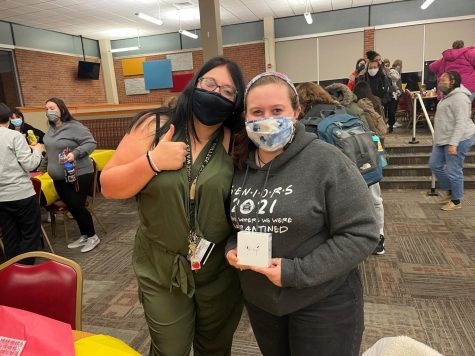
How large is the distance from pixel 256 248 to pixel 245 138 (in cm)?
40

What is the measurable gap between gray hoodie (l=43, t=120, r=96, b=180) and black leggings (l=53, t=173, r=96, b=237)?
0.31 feet

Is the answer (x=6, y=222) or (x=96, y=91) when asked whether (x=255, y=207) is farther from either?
(x=96, y=91)

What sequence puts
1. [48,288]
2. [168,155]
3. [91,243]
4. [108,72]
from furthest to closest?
[108,72] < [91,243] < [48,288] < [168,155]

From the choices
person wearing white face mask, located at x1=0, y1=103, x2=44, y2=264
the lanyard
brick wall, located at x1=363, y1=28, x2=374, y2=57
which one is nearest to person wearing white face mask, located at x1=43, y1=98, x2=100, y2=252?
person wearing white face mask, located at x1=0, y1=103, x2=44, y2=264

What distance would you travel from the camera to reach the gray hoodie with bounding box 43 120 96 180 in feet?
11.3

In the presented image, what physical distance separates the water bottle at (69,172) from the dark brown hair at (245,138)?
259 centimetres

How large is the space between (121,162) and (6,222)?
2.34 metres

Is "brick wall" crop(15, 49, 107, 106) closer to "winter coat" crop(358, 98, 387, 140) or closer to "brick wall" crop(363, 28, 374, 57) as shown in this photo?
"brick wall" crop(363, 28, 374, 57)

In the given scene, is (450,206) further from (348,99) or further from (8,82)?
(8,82)

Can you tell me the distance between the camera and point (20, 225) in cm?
309

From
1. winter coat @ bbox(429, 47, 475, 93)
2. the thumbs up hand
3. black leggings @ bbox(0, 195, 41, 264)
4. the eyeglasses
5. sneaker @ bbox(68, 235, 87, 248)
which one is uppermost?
winter coat @ bbox(429, 47, 475, 93)

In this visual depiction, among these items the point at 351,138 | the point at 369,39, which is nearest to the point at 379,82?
the point at 351,138

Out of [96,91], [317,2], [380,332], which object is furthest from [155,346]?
[96,91]

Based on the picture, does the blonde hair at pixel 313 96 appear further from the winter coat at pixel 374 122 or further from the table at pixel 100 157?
the table at pixel 100 157
